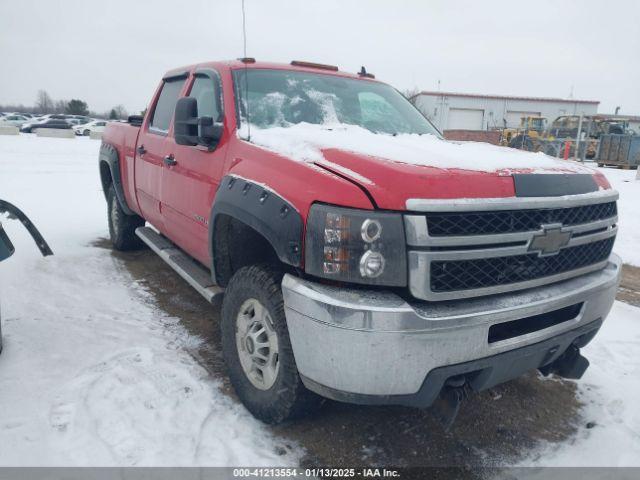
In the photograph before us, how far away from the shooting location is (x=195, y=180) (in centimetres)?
324

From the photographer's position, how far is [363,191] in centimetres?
200

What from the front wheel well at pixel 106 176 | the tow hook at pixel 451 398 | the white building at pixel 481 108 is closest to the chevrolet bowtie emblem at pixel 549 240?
the tow hook at pixel 451 398

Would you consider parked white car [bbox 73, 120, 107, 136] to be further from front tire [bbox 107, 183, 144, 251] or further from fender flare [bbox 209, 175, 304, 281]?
fender flare [bbox 209, 175, 304, 281]

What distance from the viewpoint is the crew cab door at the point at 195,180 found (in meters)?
3.04

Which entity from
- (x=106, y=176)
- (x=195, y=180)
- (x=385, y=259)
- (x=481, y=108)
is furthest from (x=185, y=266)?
(x=481, y=108)

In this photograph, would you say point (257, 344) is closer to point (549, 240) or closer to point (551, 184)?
point (549, 240)

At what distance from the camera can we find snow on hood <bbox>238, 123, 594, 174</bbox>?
7.35ft

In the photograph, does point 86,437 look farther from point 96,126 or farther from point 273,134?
point 96,126

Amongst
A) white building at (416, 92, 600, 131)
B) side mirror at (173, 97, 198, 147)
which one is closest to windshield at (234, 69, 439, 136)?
side mirror at (173, 97, 198, 147)

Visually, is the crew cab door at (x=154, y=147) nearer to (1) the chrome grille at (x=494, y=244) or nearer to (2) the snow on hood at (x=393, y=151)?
(2) the snow on hood at (x=393, y=151)

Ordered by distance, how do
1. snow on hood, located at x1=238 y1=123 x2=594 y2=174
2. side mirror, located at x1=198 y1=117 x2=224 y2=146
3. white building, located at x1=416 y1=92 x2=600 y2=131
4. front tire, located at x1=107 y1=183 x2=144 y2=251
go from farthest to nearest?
white building, located at x1=416 y1=92 x2=600 y2=131, front tire, located at x1=107 y1=183 x2=144 y2=251, side mirror, located at x1=198 y1=117 x2=224 y2=146, snow on hood, located at x1=238 y1=123 x2=594 y2=174

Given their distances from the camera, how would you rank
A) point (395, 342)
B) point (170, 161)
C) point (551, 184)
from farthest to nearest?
1. point (170, 161)
2. point (551, 184)
3. point (395, 342)

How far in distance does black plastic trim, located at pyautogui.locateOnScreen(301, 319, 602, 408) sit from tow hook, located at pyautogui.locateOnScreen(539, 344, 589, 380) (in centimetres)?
22

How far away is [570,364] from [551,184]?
1.05m
